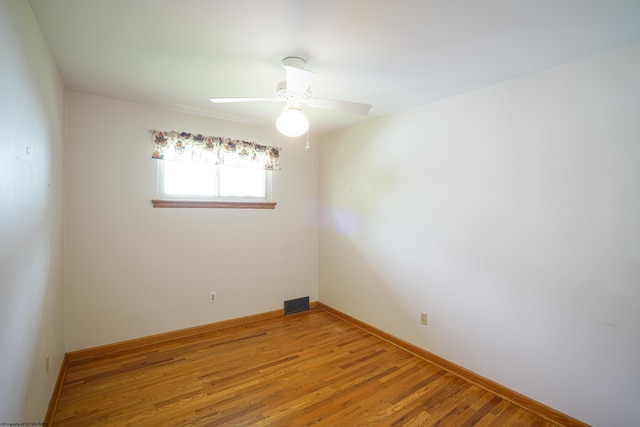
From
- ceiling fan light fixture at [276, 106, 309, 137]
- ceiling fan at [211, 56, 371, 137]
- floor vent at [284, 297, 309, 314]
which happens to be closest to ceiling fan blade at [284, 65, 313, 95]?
ceiling fan at [211, 56, 371, 137]

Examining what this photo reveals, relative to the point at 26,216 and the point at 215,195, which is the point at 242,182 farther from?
the point at 26,216

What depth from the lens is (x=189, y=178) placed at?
10.4 ft

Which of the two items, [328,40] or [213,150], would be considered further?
[213,150]

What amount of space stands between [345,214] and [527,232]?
197 centimetres

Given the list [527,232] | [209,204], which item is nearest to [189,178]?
[209,204]

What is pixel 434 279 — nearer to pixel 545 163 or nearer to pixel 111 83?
Answer: pixel 545 163

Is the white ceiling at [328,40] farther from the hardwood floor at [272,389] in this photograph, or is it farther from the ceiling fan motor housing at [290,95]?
the hardwood floor at [272,389]

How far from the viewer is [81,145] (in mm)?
2633

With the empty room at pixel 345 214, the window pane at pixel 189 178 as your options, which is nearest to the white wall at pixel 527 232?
the empty room at pixel 345 214

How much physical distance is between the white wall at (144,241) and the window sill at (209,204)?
6cm

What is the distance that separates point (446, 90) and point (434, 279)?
65.1 inches

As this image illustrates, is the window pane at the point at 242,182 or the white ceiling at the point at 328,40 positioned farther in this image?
the window pane at the point at 242,182

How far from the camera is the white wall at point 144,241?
2650mm

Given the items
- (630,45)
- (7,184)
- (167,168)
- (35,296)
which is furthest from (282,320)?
(630,45)
